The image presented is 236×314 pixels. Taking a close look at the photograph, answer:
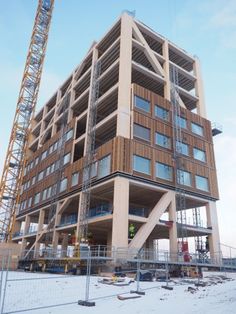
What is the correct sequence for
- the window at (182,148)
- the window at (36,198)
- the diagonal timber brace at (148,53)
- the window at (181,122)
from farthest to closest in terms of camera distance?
1. the window at (36,198)
2. the diagonal timber brace at (148,53)
3. the window at (181,122)
4. the window at (182,148)

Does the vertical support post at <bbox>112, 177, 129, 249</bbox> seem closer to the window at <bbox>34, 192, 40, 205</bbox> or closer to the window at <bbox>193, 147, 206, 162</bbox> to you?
the window at <bbox>193, 147, 206, 162</bbox>

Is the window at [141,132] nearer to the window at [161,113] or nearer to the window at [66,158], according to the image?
the window at [161,113]

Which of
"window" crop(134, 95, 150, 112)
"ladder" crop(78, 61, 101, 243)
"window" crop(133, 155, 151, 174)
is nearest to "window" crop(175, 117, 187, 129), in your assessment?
"window" crop(134, 95, 150, 112)

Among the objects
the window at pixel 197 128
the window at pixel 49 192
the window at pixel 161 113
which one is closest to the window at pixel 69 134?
the window at pixel 49 192

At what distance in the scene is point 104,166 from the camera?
35938mm

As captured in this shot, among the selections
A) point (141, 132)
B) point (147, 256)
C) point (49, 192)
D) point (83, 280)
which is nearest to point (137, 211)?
point (147, 256)

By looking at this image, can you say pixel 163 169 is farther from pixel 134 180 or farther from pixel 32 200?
pixel 32 200

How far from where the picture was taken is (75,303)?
39.7ft

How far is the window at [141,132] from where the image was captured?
121ft

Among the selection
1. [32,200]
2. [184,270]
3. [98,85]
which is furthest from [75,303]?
[32,200]

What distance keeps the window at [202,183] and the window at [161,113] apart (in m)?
9.66

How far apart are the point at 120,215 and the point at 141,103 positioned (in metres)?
16.3

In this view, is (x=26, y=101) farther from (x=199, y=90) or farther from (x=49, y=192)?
(x=199, y=90)

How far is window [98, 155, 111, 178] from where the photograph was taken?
34.9 metres
